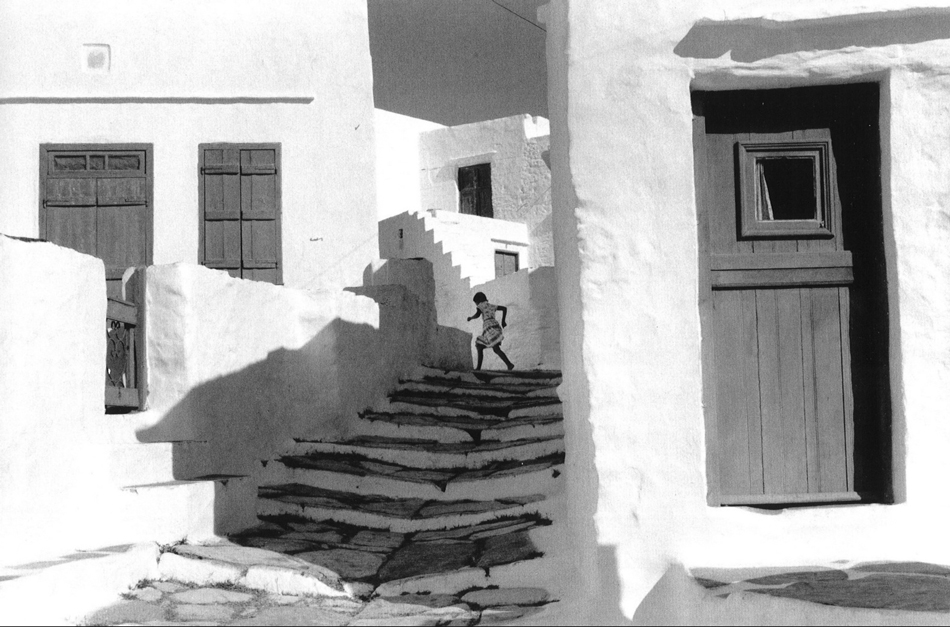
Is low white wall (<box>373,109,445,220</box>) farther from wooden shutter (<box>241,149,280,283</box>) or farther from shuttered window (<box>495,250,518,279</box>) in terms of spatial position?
wooden shutter (<box>241,149,280,283</box>)

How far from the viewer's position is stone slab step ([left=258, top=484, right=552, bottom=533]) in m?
7.38

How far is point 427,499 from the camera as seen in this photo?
7969mm

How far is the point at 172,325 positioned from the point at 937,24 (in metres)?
4.68

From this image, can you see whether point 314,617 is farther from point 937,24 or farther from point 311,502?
point 937,24

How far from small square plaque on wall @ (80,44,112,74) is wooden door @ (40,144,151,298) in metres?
0.87

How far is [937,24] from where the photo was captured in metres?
5.28

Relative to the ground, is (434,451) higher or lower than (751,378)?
lower

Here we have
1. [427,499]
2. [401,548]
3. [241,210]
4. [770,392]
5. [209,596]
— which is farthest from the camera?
[241,210]

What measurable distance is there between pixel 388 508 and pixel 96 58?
22.8 feet

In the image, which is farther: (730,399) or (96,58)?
(96,58)

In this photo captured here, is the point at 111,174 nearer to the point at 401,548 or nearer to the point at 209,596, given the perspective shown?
the point at 401,548

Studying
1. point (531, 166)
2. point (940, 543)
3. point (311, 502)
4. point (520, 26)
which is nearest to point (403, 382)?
point (311, 502)

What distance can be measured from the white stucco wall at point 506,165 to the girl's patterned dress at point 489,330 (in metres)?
6.93

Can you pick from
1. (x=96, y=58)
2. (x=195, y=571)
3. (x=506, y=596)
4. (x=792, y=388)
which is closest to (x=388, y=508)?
(x=195, y=571)
